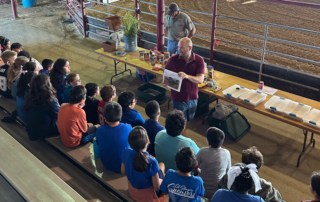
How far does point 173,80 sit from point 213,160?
5.39ft

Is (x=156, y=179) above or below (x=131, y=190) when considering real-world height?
above

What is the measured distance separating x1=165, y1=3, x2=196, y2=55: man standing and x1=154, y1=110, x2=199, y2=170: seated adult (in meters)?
3.06

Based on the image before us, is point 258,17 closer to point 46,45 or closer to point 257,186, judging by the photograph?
point 46,45

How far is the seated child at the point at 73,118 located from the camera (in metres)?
3.56

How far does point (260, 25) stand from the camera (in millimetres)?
9602

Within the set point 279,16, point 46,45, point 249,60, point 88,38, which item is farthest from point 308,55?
point 46,45

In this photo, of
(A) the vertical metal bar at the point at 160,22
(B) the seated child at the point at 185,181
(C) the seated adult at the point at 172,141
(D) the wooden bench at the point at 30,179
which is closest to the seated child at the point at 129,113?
(C) the seated adult at the point at 172,141

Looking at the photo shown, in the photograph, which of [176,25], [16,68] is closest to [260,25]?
[176,25]

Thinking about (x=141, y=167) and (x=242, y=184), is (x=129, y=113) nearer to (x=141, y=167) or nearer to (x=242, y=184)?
(x=141, y=167)

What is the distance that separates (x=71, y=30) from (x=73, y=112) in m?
7.42

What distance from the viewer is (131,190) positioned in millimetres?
2969

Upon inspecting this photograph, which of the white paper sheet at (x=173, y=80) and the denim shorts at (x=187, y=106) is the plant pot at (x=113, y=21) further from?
the denim shorts at (x=187, y=106)

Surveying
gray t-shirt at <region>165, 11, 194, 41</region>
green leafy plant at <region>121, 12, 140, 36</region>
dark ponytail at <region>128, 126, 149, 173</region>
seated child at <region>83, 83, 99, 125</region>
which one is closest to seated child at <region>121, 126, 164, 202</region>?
dark ponytail at <region>128, 126, 149, 173</region>

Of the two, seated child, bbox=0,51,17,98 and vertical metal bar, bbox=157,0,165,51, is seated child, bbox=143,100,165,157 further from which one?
vertical metal bar, bbox=157,0,165,51
